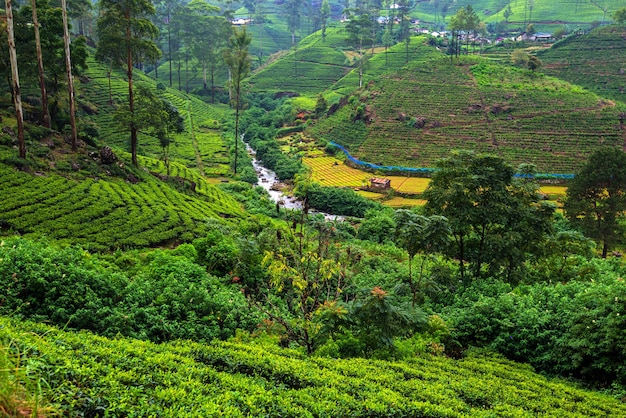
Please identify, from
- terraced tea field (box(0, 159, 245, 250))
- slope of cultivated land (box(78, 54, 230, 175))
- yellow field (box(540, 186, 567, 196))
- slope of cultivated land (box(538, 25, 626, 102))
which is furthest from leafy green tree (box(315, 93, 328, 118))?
terraced tea field (box(0, 159, 245, 250))

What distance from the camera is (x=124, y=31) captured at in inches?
777

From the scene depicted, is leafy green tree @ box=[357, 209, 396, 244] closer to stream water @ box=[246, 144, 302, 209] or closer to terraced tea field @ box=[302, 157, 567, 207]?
stream water @ box=[246, 144, 302, 209]

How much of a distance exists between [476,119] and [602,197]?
23514 millimetres

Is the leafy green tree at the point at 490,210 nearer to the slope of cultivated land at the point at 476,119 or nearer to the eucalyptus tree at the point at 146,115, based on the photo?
the eucalyptus tree at the point at 146,115

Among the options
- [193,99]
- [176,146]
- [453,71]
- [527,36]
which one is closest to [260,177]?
[176,146]

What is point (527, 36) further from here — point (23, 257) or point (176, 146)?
point (23, 257)

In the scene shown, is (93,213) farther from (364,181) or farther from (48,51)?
(364,181)

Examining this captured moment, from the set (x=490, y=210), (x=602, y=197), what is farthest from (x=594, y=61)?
(x=490, y=210)

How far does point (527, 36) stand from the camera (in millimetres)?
81125

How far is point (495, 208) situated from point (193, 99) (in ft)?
188

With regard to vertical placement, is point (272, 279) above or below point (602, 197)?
above

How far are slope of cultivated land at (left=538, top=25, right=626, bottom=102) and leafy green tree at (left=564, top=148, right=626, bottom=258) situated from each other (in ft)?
117

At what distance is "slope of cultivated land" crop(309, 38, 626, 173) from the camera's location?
41.8 metres

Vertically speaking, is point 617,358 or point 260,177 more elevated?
point 617,358
